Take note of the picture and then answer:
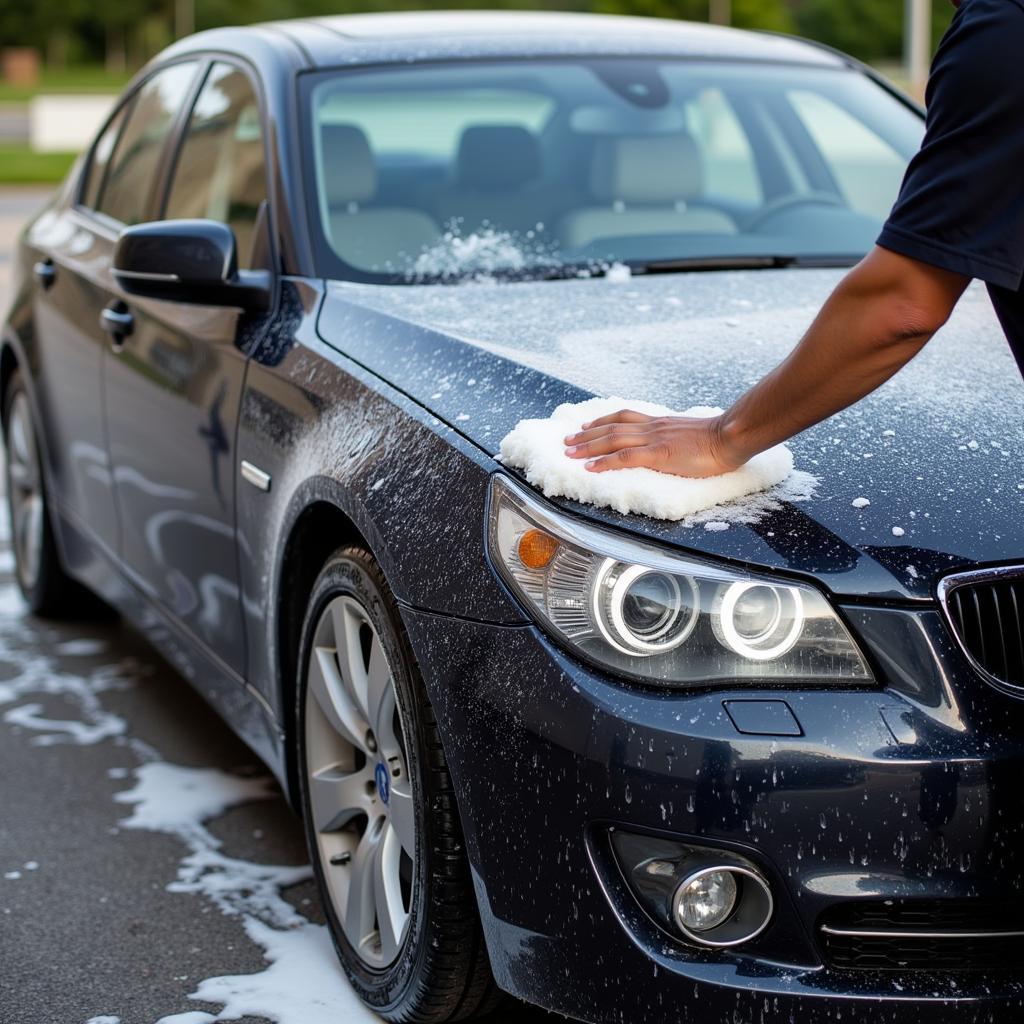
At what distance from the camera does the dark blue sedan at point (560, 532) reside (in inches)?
82.8

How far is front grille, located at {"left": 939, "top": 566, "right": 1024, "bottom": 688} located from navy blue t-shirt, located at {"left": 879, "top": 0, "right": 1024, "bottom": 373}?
0.41 meters

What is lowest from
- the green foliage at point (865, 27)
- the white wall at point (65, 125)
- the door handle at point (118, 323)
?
the green foliage at point (865, 27)

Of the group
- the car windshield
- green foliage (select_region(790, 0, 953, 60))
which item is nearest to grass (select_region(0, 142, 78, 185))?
the car windshield

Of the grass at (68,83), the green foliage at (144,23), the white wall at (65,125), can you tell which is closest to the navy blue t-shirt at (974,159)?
the white wall at (65,125)

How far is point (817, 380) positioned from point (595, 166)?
189 cm

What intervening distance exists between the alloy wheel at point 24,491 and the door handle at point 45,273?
0.41m

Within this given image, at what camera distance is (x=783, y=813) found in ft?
6.77

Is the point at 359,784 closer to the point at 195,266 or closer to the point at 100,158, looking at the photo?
the point at 195,266

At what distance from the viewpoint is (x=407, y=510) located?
98.0 inches

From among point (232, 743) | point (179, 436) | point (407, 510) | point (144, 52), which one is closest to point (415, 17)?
point (179, 436)

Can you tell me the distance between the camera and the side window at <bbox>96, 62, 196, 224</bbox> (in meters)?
4.38

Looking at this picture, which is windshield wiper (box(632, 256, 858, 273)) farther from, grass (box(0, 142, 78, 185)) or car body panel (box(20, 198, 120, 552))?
grass (box(0, 142, 78, 185))

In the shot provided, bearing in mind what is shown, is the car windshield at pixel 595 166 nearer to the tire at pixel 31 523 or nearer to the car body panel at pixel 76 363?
the car body panel at pixel 76 363

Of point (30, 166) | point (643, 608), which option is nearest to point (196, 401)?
point (643, 608)
